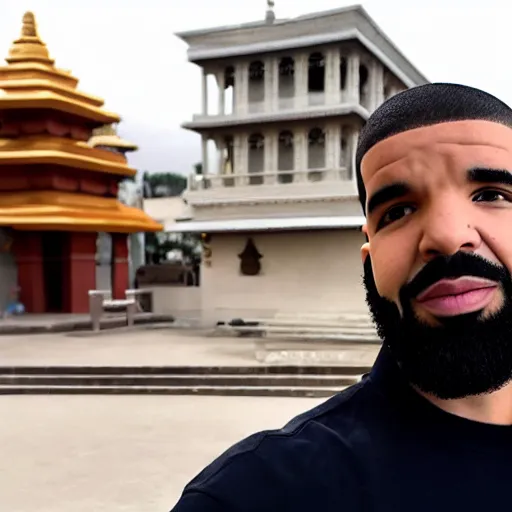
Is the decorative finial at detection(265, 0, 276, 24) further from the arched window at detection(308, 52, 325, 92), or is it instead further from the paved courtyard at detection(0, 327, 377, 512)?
the paved courtyard at detection(0, 327, 377, 512)

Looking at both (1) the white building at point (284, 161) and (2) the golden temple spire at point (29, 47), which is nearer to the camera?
(1) the white building at point (284, 161)

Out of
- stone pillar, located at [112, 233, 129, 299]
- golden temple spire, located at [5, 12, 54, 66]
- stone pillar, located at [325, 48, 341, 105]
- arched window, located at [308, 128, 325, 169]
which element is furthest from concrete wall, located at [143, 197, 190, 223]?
stone pillar, located at [325, 48, 341, 105]

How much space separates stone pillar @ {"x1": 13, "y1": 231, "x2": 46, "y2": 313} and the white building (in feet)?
13.1

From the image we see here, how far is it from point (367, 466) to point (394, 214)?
431 millimetres

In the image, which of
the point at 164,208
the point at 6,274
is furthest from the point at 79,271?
the point at 164,208

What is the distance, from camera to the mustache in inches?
42.5

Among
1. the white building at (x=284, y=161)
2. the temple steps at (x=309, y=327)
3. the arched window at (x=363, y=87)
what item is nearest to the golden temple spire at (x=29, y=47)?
the white building at (x=284, y=161)

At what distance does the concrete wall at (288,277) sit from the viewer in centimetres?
1617

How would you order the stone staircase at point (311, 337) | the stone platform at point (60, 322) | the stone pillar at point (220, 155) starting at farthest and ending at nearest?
the stone pillar at point (220, 155) < the stone platform at point (60, 322) < the stone staircase at point (311, 337)

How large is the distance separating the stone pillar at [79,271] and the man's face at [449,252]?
17774 mm

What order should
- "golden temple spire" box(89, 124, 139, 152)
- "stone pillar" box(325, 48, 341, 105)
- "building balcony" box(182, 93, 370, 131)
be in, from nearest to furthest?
"building balcony" box(182, 93, 370, 131), "stone pillar" box(325, 48, 341, 105), "golden temple spire" box(89, 124, 139, 152)

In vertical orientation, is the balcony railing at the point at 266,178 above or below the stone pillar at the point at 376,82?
below

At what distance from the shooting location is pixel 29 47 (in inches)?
766

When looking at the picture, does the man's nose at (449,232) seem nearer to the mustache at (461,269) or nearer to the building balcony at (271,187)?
the mustache at (461,269)
